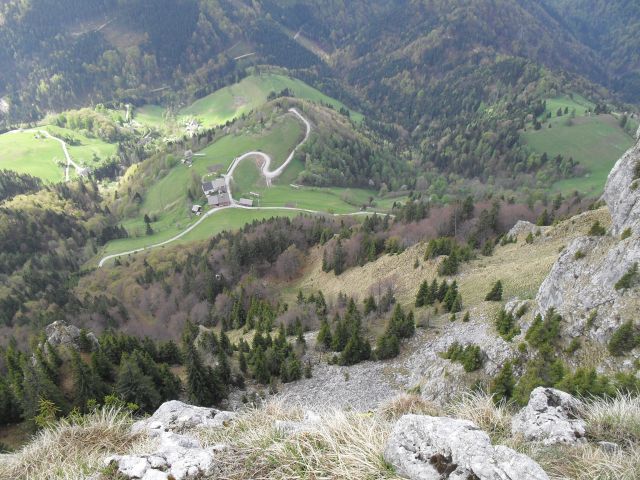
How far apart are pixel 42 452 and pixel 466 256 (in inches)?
2130

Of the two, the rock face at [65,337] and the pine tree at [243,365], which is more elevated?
the rock face at [65,337]

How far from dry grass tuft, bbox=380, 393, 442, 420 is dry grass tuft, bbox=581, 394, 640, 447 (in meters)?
3.36

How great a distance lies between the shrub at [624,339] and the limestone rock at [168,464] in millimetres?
21269

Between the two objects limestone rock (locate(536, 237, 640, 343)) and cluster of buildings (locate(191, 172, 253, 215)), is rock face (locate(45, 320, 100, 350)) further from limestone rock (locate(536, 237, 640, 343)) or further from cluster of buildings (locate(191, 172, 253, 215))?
cluster of buildings (locate(191, 172, 253, 215))

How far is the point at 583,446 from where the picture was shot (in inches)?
275

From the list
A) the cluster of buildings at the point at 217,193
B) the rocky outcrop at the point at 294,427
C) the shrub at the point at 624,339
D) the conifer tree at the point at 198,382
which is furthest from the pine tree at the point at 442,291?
the cluster of buildings at the point at 217,193

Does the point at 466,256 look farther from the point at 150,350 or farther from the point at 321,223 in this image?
the point at 321,223

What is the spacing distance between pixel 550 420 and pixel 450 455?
3.44 m

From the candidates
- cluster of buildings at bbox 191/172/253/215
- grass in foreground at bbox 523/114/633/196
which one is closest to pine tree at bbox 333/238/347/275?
cluster of buildings at bbox 191/172/253/215

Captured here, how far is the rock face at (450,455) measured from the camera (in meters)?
5.83

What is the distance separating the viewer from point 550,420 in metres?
8.41

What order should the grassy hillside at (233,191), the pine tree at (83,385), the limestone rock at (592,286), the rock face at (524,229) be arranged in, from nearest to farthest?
the limestone rock at (592,286)
the pine tree at (83,385)
the rock face at (524,229)
the grassy hillside at (233,191)

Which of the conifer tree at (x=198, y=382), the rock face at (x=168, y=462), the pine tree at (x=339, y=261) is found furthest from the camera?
the pine tree at (x=339, y=261)

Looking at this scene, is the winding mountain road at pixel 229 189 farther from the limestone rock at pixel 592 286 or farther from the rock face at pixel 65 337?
the limestone rock at pixel 592 286
